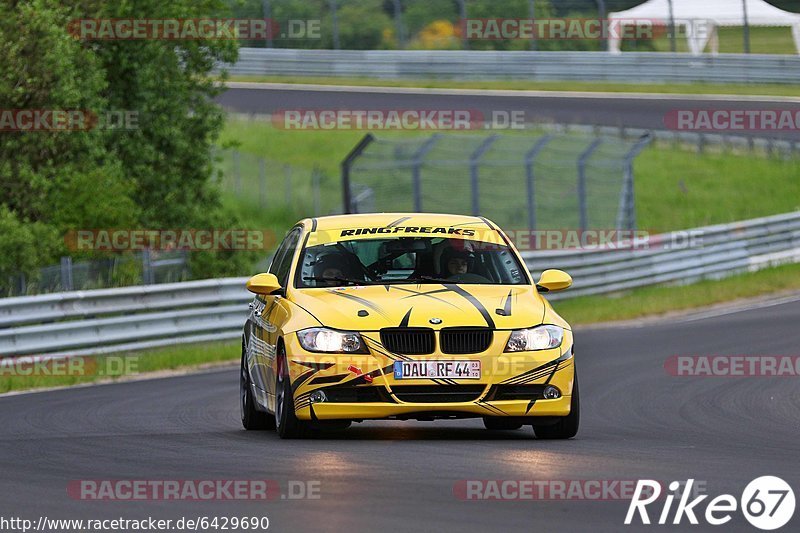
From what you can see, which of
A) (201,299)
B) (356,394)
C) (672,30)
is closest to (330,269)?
(356,394)

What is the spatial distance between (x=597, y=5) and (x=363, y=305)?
32.5 metres

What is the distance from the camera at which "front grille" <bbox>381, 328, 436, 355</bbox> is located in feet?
33.3

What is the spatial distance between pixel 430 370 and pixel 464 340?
0.29 m

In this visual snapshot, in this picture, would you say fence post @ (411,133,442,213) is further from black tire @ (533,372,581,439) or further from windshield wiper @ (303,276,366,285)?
black tire @ (533,372,581,439)

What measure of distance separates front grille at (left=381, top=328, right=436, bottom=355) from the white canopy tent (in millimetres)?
31011

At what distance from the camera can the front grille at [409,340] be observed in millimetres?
10148

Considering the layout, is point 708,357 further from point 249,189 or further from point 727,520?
point 249,189

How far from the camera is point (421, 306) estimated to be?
33.9ft

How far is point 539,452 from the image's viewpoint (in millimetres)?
9609

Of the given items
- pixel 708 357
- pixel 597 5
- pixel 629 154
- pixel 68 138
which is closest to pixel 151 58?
pixel 68 138

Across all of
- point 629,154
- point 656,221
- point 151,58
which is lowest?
point 656,221

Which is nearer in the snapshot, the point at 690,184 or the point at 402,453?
the point at 402,453

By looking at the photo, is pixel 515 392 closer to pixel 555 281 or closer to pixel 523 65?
pixel 555 281

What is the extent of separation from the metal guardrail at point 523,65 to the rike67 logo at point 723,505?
115 feet
